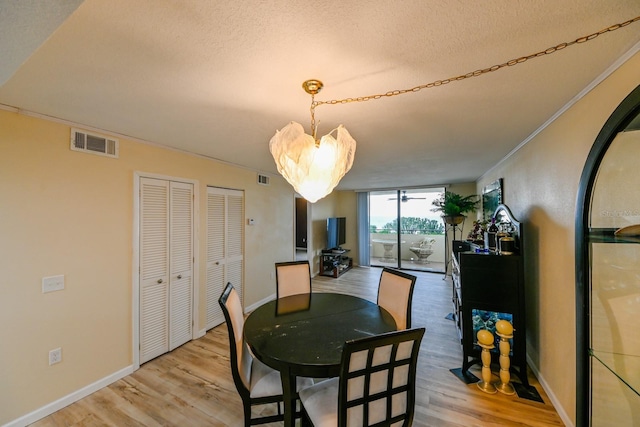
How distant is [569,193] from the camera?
1.75m

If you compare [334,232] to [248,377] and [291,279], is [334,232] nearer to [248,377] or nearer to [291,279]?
[291,279]

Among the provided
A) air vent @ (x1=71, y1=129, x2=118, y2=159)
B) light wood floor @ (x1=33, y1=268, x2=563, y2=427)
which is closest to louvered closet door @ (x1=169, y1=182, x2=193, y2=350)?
light wood floor @ (x1=33, y1=268, x2=563, y2=427)

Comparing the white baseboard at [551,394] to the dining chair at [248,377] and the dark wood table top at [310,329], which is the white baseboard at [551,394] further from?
the dining chair at [248,377]

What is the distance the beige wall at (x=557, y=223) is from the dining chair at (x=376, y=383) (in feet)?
4.56

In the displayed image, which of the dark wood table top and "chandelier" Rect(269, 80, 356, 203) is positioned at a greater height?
"chandelier" Rect(269, 80, 356, 203)

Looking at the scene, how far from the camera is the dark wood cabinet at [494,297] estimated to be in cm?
226

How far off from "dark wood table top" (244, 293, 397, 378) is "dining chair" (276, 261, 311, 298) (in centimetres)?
28

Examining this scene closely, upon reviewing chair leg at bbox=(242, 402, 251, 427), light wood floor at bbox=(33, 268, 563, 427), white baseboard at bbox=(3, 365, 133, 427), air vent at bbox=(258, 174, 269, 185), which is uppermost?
air vent at bbox=(258, 174, 269, 185)

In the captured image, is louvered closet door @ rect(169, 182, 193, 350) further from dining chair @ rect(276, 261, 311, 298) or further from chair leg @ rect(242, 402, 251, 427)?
chair leg @ rect(242, 402, 251, 427)

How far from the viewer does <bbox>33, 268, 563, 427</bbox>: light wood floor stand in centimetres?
190

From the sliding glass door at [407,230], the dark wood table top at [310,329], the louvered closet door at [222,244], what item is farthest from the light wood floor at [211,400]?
the sliding glass door at [407,230]

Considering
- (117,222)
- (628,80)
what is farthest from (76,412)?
(628,80)

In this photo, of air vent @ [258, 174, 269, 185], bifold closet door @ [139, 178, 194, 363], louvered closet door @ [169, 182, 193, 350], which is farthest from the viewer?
air vent @ [258, 174, 269, 185]

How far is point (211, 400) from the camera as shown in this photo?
212 centimetres
